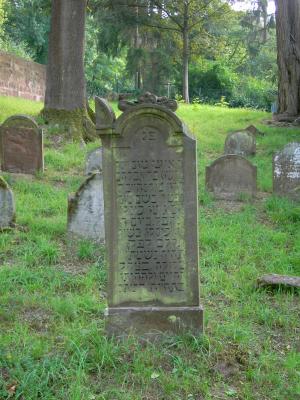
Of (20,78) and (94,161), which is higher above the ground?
(20,78)

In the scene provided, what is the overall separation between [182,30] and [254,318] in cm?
2779

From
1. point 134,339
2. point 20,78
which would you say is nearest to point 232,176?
point 134,339

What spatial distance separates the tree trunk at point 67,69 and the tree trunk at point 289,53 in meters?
8.14

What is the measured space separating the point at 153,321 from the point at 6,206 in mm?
3298

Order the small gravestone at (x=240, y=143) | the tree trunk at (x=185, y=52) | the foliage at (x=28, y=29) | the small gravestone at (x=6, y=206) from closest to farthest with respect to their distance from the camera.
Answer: the small gravestone at (x=6, y=206), the small gravestone at (x=240, y=143), the tree trunk at (x=185, y=52), the foliage at (x=28, y=29)

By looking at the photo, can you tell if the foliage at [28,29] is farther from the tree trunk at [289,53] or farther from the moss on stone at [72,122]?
the moss on stone at [72,122]

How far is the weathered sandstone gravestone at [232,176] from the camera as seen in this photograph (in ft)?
29.8

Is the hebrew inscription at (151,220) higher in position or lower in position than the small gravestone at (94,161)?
lower

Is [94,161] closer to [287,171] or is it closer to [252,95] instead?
[287,171]

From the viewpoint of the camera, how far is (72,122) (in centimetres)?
1330

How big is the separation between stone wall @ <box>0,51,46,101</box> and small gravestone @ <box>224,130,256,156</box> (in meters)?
14.4

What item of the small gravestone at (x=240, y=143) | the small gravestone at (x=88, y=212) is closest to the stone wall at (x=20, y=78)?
the small gravestone at (x=240, y=143)

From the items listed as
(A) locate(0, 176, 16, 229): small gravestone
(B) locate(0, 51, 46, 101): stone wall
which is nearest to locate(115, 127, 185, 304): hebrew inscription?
(A) locate(0, 176, 16, 229): small gravestone

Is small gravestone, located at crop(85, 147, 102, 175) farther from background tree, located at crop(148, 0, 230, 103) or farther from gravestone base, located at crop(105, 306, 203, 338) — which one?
background tree, located at crop(148, 0, 230, 103)
